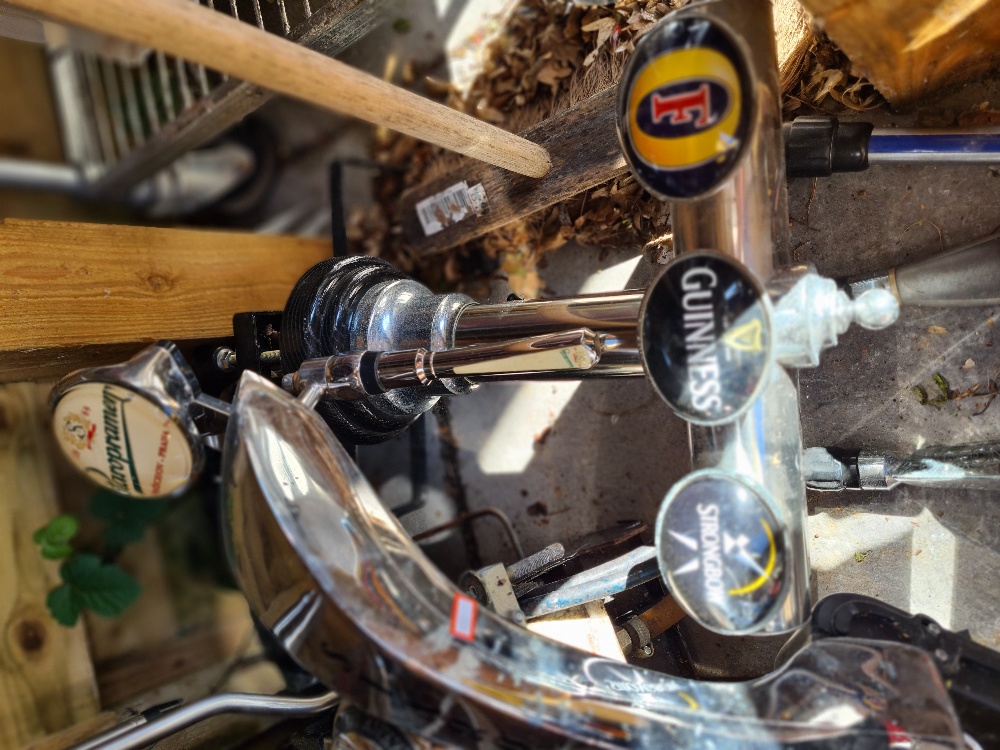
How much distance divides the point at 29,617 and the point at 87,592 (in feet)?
0.57

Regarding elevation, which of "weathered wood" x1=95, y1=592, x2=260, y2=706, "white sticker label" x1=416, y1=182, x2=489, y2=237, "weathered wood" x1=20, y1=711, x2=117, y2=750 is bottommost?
"weathered wood" x1=95, y1=592, x2=260, y2=706

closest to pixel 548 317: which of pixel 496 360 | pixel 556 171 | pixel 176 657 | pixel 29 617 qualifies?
pixel 496 360

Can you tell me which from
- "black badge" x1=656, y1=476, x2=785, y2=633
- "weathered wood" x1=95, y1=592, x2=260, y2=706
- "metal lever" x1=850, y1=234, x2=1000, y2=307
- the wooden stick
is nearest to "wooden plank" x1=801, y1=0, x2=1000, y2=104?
"metal lever" x1=850, y1=234, x2=1000, y2=307

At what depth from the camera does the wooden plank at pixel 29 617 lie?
1529 millimetres

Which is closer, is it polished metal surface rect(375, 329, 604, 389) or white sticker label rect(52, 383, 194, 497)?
polished metal surface rect(375, 329, 604, 389)

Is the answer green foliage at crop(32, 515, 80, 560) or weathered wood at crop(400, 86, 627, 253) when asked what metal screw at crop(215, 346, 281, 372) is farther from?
green foliage at crop(32, 515, 80, 560)

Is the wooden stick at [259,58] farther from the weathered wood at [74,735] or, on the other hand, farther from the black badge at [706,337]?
the weathered wood at [74,735]

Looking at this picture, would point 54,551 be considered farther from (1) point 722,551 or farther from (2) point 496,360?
(1) point 722,551

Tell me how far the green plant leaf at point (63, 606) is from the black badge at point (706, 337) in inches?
53.2

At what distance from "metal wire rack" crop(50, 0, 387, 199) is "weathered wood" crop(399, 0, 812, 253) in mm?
356

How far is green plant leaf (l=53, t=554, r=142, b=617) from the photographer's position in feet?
5.07

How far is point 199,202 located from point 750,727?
6.63 feet

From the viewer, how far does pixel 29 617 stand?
159 cm

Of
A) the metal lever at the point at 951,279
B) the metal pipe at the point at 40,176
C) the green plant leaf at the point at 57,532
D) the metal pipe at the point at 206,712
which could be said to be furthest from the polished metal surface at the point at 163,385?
the metal pipe at the point at 40,176
